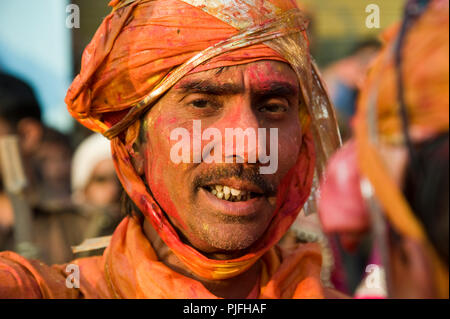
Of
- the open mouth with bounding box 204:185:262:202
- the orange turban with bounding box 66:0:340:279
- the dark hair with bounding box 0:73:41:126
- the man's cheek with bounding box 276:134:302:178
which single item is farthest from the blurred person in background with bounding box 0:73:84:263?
the man's cheek with bounding box 276:134:302:178

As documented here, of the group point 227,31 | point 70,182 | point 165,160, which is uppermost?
point 227,31

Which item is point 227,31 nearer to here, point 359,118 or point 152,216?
point 152,216

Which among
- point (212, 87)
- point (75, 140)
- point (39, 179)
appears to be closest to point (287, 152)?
point (212, 87)

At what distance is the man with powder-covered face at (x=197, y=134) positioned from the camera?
7.89 ft

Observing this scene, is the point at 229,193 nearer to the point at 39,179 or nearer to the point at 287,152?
the point at 287,152

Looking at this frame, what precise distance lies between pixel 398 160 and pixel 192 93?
1142mm

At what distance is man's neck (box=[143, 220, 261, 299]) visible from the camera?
2.59 meters

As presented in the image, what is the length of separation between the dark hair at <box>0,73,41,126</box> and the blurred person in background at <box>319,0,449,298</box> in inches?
144

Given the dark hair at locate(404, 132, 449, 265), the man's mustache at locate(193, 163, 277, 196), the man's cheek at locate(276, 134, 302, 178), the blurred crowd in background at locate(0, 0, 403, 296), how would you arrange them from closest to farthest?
the man's mustache at locate(193, 163, 277, 196), the man's cheek at locate(276, 134, 302, 178), the dark hair at locate(404, 132, 449, 265), the blurred crowd in background at locate(0, 0, 403, 296)

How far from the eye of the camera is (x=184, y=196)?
2457mm

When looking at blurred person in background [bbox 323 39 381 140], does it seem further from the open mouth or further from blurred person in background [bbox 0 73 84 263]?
the open mouth

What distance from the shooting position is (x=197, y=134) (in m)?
2.41

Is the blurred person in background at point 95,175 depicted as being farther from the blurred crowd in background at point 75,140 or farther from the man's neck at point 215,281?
the man's neck at point 215,281

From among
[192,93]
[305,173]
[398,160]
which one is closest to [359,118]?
[398,160]
